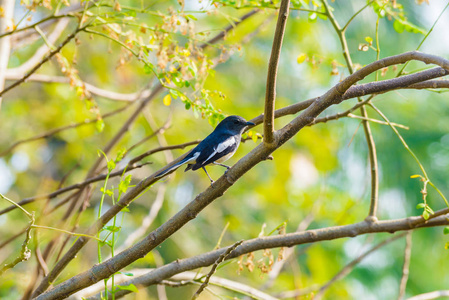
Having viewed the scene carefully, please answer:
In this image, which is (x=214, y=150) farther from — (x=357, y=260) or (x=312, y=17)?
(x=357, y=260)

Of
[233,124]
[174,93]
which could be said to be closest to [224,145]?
[233,124]

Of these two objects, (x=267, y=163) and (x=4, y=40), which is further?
(x=267, y=163)

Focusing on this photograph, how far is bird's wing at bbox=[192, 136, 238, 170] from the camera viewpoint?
11.6 feet

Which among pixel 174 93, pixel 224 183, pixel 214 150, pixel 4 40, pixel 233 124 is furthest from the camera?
pixel 233 124

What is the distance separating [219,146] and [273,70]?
1636 mm

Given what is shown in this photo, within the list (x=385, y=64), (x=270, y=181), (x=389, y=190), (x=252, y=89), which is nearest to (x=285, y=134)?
(x=385, y=64)

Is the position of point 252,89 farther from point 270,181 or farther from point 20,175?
point 20,175

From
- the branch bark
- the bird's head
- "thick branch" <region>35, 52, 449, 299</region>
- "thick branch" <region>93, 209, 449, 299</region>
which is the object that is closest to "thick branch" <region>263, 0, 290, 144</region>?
"thick branch" <region>35, 52, 449, 299</region>

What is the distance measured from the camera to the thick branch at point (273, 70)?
1974 millimetres

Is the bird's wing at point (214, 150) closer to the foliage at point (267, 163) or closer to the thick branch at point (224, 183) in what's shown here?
the thick branch at point (224, 183)

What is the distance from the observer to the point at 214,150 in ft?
11.9

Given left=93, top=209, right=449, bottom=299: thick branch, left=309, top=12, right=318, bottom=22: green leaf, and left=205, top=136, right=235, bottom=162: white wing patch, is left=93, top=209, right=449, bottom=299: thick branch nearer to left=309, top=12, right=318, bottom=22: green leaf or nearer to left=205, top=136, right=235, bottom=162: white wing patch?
left=205, top=136, right=235, bottom=162: white wing patch

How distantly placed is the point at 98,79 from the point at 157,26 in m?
5.78

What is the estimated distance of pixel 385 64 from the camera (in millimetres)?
2197
